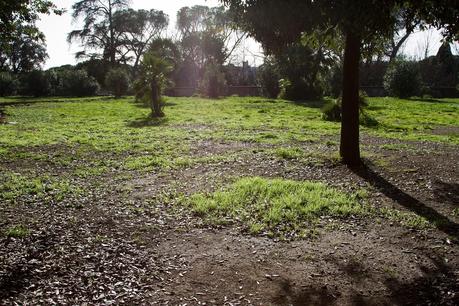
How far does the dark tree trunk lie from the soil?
13.6 metres

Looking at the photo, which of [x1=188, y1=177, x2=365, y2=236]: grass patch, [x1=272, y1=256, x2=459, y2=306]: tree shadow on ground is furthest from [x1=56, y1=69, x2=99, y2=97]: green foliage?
[x1=272, y1=256, x2=459, y2=306]: tree shadow on ground

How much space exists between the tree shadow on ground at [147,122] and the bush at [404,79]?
2302 cm

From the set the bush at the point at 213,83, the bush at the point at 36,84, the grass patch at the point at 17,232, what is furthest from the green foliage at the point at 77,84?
the grass patch at the point at 17,232

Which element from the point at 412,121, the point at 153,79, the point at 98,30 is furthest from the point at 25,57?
the point at 412,121

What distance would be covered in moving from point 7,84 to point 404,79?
133 feet

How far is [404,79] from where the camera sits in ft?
114

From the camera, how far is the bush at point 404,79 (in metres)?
34.1

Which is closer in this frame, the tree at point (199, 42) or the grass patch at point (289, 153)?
the grass patch at point (289, 153)

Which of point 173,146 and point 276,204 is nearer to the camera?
point 276,204

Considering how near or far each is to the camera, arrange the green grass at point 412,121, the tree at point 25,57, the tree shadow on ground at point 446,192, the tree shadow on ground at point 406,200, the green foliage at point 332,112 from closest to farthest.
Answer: the tree shadow on ground at point 406,200 → the tree shadow on ground at point 446,192 → the green grass at point 412,121 → the green foliage at point 332,112 → the tree at point 25,57

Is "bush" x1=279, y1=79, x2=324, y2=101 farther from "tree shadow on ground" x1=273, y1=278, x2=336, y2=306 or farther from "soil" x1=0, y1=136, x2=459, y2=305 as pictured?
"tree shadow on ground" x1=273, y1=278, x2=336, y2=306

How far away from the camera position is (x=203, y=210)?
7039 mm

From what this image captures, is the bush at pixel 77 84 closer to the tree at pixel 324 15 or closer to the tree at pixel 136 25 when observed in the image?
the tree at pixel 136 25

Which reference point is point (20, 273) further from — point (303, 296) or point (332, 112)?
point (332, 112)
